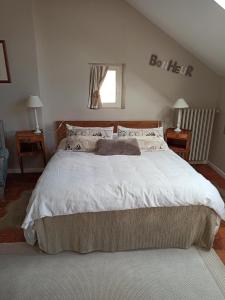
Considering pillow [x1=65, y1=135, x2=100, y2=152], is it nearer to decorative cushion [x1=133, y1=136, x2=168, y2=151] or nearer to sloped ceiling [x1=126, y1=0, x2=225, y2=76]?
decorative cushion [x1=133, y1=136, x2=168, y2=151]

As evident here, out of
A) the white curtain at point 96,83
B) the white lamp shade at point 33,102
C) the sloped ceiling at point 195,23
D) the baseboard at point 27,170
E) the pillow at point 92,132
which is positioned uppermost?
the sloped ceiling at point 195,23

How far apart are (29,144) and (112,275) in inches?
92.4

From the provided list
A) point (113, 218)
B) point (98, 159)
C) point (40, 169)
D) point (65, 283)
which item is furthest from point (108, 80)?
point (65, 283)

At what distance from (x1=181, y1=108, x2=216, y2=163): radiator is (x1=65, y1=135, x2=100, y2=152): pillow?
5.43 feet

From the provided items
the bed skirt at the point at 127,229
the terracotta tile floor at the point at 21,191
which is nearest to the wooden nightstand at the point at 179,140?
the terracotta tile floor at the point at 21,191

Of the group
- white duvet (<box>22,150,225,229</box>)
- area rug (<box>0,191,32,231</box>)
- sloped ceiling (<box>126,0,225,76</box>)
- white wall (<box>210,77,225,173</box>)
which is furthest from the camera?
white wall (<box>210,77,225,173</box>)

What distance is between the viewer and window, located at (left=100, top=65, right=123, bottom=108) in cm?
357

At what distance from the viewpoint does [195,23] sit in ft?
8.41

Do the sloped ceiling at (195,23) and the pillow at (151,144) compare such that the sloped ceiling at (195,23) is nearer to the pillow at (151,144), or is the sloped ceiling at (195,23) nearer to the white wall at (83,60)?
the white wall at (83,60)

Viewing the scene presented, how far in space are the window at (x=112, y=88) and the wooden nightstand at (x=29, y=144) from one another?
1181 millimetres

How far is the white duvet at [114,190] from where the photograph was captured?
189cm

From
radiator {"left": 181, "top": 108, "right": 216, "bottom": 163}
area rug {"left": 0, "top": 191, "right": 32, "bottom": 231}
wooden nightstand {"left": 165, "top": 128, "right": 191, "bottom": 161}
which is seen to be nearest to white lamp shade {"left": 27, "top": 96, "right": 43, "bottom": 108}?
area rug {"left": 0, "top": 191, "right": 32, "bottom": 231}

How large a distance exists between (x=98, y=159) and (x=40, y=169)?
148 centimetres

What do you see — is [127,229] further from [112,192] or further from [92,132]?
[92,132]
